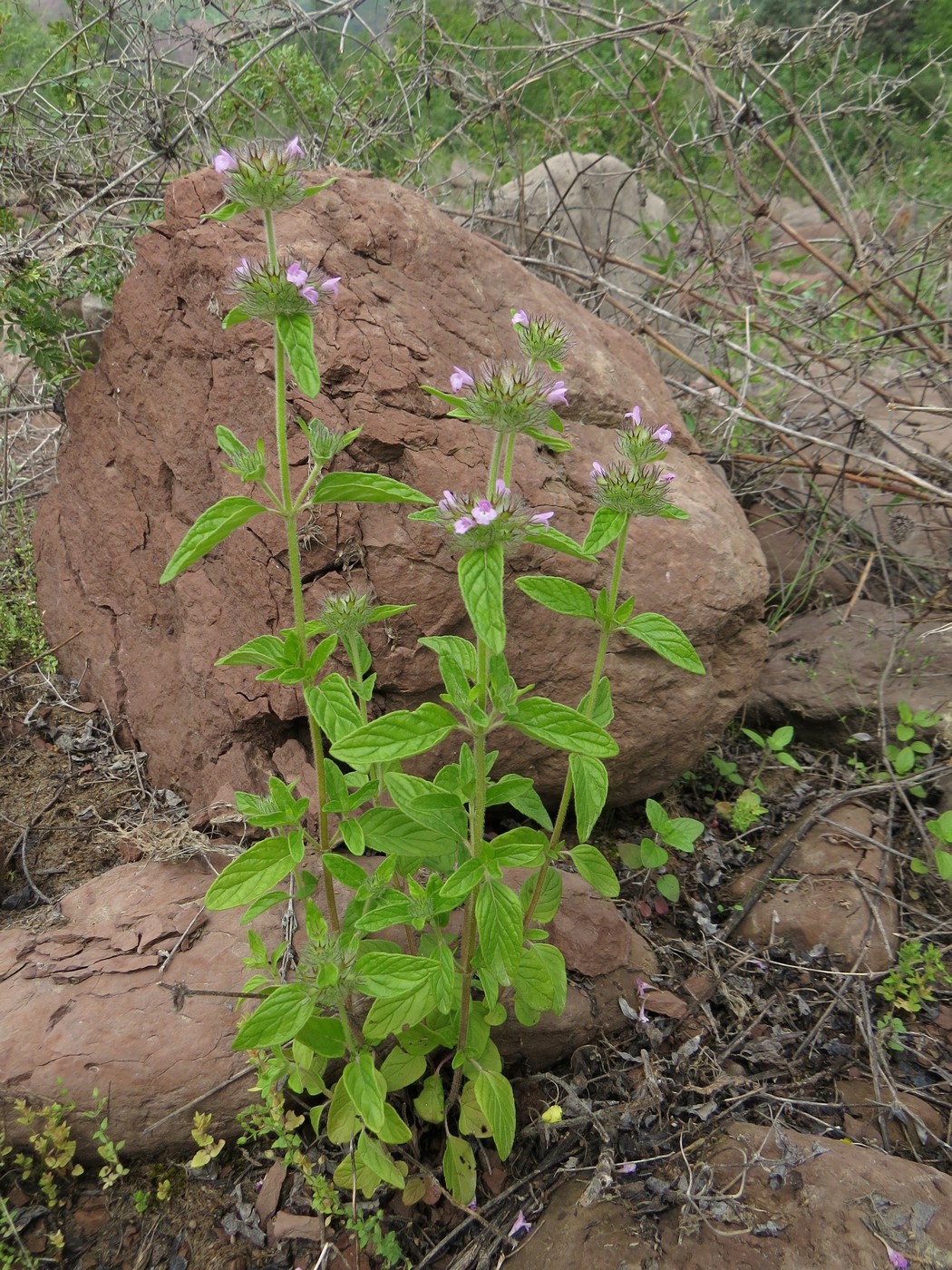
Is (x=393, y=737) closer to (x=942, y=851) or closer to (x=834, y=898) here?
(x=834, y=898)

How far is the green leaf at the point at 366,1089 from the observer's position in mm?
1944

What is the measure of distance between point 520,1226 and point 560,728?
1.42 metres

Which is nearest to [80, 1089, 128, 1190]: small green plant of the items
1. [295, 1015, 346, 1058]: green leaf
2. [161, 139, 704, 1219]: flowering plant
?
[161, 139, 704, 1219]: flowering plant

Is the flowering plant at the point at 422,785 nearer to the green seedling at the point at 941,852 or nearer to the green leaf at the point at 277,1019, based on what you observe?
the green leaf at the point at 277,1019

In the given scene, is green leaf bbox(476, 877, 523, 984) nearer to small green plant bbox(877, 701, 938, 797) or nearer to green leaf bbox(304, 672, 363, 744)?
green leaf bbox(304, 672, 363, 744)

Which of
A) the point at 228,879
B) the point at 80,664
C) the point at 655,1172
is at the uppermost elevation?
the point at 228,879

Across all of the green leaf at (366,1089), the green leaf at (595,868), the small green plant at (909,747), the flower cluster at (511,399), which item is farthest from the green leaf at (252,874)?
the small green plant at (909,747)

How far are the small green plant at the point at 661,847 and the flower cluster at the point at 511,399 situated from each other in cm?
175

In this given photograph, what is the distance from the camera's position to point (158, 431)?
10.4ft

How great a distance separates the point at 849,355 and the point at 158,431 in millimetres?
3802

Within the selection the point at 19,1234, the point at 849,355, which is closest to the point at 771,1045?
the point at 19,1234

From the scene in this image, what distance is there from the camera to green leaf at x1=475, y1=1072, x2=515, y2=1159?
82.8 inches

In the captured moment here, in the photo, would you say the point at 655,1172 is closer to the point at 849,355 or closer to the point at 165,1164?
the point at 165,1164

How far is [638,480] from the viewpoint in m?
1.88
